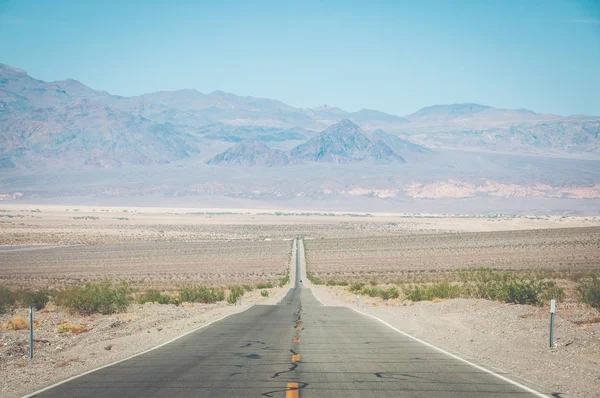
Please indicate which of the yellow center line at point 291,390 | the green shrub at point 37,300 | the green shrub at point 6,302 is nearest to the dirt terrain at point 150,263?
the green shrub at point 6,302

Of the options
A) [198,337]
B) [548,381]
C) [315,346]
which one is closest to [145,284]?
[198,337]

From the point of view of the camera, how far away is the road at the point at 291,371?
877 cm

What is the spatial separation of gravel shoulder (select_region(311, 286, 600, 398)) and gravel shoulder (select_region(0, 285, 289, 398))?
6.84 meters

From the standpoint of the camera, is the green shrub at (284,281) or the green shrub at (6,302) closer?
the green shrub at (6,302)

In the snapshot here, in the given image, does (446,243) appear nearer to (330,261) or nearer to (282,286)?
(330,261)

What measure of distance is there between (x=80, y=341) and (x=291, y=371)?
25.0 ft

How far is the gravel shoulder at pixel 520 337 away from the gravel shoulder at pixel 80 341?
22.4 feet

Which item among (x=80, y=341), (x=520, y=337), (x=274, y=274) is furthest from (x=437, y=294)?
(x=274, y=274)

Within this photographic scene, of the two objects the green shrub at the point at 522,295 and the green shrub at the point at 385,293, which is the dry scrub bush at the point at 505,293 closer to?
the green shrub at the point at 522,295

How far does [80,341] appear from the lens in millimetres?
15453

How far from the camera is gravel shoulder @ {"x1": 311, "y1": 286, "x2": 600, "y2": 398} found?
10195 millimetres

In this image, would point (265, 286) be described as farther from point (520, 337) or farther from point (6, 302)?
point (520, 337)

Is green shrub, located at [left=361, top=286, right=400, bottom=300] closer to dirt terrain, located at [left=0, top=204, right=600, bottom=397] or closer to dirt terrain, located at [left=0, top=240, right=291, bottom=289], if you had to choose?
dirt terrain, located at [left=0, top=204, right=600, bottom=397]

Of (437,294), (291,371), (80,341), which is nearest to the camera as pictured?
(291,371)
